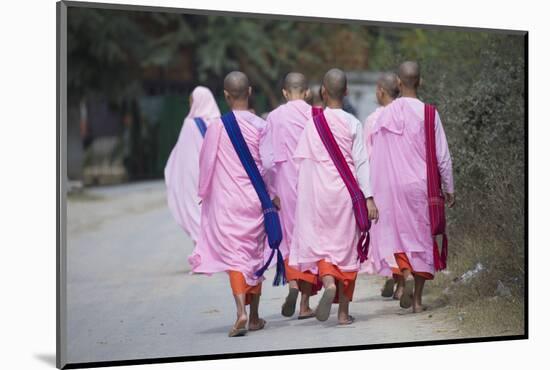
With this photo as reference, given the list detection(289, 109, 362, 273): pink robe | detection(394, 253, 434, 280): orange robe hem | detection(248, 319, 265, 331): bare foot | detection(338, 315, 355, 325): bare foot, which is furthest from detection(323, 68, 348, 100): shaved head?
detection(248, 319, 265, 331): bare foot

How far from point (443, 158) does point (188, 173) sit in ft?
11.6

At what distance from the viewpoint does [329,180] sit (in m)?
9.34

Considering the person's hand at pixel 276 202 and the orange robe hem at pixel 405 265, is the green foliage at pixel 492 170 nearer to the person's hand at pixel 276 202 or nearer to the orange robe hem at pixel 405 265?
the orange robe hem at pixel 405 265

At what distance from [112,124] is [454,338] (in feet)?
53.4

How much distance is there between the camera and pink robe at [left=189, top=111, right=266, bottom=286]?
9117 mm

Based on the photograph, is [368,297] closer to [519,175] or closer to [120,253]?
[519,175]

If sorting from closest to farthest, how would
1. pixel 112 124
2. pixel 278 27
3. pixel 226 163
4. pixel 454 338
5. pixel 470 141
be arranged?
pixel 226 163 < pixel 454 338 < pixel 470 141 < pixel 278 27 < pixel 112 124

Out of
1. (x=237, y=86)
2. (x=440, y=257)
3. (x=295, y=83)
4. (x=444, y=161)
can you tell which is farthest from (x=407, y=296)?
(x=237, y=86)

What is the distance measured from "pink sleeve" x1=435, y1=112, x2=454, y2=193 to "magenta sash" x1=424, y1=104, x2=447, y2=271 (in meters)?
0.03

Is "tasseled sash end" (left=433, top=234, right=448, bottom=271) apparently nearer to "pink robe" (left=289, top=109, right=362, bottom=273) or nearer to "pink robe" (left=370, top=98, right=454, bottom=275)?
"pink robe" (left=370, top=98, right=454, bottom=275)

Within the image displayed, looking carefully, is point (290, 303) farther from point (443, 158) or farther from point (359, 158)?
point (443, 158)

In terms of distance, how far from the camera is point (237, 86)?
921 centimetres

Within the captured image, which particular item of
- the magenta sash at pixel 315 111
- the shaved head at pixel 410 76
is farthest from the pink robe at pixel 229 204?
the shaved head at pixel 410 76

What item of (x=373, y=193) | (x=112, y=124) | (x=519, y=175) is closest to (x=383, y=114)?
(x=373, y=193)
